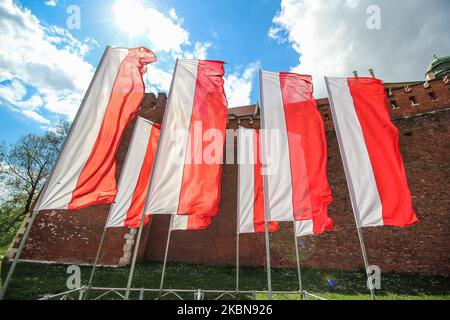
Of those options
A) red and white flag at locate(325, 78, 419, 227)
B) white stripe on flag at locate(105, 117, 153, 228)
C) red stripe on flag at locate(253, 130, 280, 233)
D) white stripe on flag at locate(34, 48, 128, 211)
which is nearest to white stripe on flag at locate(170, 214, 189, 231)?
white stripe on flag at locate(105, 117, 153, 228)

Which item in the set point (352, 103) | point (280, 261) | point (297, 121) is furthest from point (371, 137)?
point (280, 261)

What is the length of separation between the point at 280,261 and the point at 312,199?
6.93 metres

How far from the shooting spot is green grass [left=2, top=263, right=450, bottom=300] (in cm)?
669

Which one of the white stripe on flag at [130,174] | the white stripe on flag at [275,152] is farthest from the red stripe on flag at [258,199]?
the white stripe on flag at [130,174]

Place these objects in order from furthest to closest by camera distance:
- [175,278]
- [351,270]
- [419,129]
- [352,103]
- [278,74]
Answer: [419,129] < [351,270] < [175,278] < [278,74] < [352,103]

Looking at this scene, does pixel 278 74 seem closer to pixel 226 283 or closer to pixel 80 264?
pixel 226 283

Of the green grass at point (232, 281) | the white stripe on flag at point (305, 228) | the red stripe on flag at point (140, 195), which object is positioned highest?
the red stripe on flag at point (140, 195)

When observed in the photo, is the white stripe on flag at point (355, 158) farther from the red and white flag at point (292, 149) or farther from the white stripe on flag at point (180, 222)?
the white stripe on flag at point (180, 222)

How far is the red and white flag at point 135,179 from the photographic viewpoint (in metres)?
6.32

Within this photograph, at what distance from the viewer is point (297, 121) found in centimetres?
527

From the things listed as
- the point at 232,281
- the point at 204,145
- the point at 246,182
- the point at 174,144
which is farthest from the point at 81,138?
the point at 232,281

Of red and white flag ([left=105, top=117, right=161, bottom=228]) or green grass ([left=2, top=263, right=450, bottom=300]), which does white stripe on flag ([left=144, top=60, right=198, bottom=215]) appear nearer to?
red and white flag ([left=105, top=117, right=161, bottom=228])

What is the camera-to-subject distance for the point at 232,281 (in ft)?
26.8

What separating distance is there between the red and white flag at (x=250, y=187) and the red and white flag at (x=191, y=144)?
189cm
